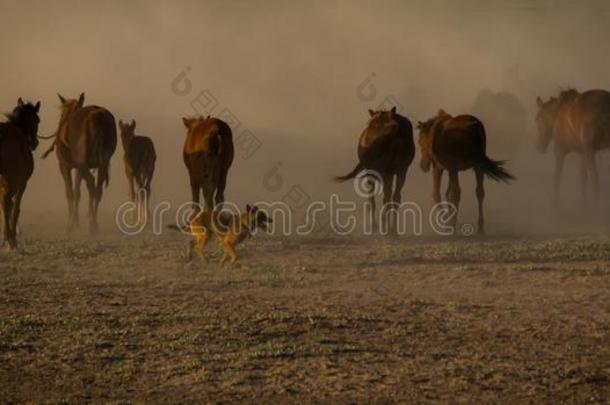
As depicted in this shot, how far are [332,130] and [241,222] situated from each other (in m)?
32.4

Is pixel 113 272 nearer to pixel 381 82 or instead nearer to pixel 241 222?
pixel 241 222

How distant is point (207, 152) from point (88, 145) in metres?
3.46

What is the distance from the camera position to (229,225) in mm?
13719

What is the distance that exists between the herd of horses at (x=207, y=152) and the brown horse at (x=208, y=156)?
0.01 metres

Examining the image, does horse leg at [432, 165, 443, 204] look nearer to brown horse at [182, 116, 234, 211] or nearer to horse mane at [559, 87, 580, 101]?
brown horse at [182, 116, 234, 211]

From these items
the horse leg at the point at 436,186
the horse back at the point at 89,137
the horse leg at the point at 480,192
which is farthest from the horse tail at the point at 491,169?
the horse back at the point at 89,137

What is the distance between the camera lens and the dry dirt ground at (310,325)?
8.23 metres

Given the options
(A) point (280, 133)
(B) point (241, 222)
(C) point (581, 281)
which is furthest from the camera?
(A) point (280, 133)

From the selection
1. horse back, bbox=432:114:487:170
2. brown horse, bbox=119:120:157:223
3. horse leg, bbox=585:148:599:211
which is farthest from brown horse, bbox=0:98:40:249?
horse leg, bbox=585:148:599:211

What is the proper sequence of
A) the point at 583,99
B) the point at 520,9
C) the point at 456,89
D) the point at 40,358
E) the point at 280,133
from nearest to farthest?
the point at 40,358 → the point at 583,99 → the point at 280,133 → the point at 456,89 → the point at 520,9

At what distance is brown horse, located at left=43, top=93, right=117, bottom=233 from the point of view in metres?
18.2

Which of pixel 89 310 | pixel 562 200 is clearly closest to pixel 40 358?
pixel 89 310

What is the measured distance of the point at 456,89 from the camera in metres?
52.7

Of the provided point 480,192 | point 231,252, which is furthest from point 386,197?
point 231,252
